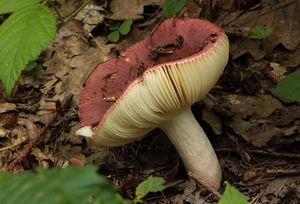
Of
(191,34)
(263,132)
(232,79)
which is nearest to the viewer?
(191,34)

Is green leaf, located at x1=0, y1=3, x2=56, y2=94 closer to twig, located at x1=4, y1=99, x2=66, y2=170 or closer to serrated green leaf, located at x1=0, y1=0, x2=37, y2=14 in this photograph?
serrated green leaf, located at x1=0, y1=0, x2=37, y2=14

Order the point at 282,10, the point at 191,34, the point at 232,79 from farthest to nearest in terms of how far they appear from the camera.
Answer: the point at 282,10, the point at 232,79, the point at 191,34

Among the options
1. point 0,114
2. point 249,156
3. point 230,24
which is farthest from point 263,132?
point 0,114

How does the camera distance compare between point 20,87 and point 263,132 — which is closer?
point 263,132

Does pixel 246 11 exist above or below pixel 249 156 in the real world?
above

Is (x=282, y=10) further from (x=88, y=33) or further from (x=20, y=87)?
(x=20, y=87)

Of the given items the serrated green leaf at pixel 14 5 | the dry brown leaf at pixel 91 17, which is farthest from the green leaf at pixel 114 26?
the serrated green leaf at pixel 14 5

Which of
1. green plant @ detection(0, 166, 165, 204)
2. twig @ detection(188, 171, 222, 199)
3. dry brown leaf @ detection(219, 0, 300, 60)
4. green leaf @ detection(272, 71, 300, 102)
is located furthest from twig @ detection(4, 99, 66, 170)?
green plant @ detection(0, 166, 165, 204)
